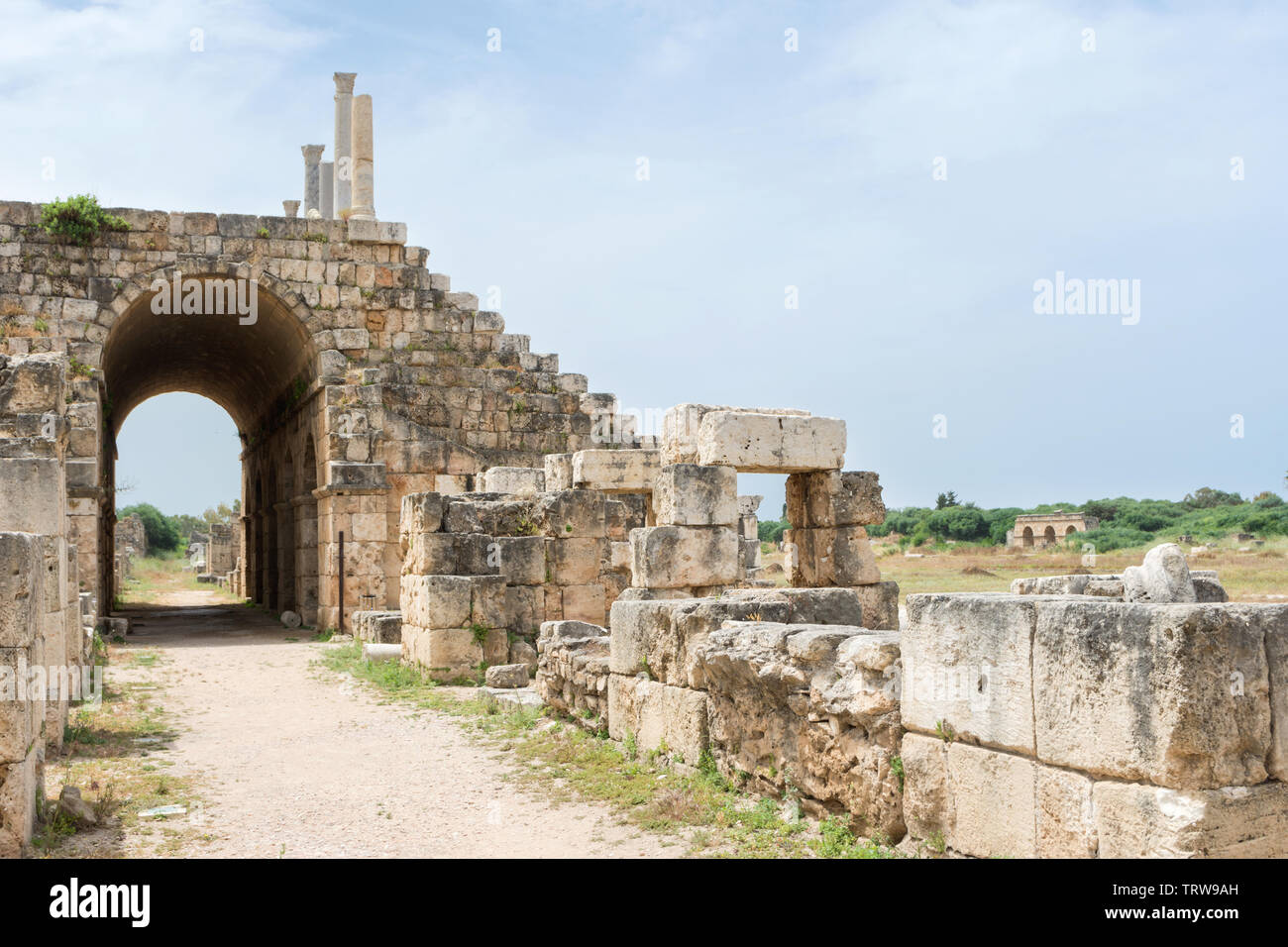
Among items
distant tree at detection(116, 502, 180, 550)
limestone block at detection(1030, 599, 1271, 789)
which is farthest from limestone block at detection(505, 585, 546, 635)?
distant tree at detection(116, 502, 180, 550)

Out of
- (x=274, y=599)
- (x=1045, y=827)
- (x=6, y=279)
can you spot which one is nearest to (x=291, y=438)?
(x=274, y=599)

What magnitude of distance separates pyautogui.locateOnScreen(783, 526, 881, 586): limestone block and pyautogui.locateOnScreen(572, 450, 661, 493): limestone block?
9.57 ft

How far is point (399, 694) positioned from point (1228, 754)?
8.61 metres

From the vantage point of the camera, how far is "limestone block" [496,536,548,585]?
12.1 meters

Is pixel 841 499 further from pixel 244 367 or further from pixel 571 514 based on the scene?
pixel 244 367

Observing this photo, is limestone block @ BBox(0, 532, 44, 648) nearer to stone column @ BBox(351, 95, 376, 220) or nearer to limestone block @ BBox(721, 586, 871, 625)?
limestone block @ BBox(721, 586, 871, 625)

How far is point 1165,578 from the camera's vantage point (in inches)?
176

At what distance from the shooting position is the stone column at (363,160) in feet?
62.3

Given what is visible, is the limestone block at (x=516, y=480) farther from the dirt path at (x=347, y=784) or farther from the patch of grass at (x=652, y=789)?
the patch of grass at (x=652, y=789)

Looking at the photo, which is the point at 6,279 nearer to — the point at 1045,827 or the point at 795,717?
the point at 795,717

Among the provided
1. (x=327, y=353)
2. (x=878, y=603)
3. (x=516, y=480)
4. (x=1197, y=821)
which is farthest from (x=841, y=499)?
(x=327, y=353)

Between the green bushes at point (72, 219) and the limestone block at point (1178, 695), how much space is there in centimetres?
1731

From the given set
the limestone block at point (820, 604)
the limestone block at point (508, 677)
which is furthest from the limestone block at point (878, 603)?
the limestone block at point (508, 677)
